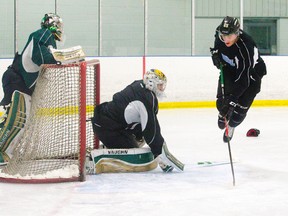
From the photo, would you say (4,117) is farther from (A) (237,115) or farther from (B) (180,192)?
(A) (237,115)

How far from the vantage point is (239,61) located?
14.0 feet

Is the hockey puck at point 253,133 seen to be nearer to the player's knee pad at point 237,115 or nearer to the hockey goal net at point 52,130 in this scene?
the player's knee pad at point 237,115

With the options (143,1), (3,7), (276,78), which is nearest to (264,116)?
(276,78)

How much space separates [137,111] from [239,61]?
2.52 ft

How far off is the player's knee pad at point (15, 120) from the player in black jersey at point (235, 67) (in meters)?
1.23

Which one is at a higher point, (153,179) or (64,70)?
(64,70)

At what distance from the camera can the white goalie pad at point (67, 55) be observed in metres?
3.82

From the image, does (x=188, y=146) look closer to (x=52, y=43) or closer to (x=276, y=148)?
(x=276, y=148)

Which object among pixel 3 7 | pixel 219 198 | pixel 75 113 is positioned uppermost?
pixel 3 7

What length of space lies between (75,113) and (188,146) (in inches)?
64.7

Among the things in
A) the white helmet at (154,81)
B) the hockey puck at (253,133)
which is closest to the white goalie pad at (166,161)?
the white helmet at (154,81)

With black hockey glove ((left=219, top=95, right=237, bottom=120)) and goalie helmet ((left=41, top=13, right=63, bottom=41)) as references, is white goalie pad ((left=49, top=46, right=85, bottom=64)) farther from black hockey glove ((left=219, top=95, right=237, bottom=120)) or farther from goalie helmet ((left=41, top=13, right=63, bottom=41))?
black hockey glove ((left=219, top=95, right=237, bottom=120))

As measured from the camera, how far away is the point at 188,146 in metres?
5.34

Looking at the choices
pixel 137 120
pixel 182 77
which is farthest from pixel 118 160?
pixel 182 77
